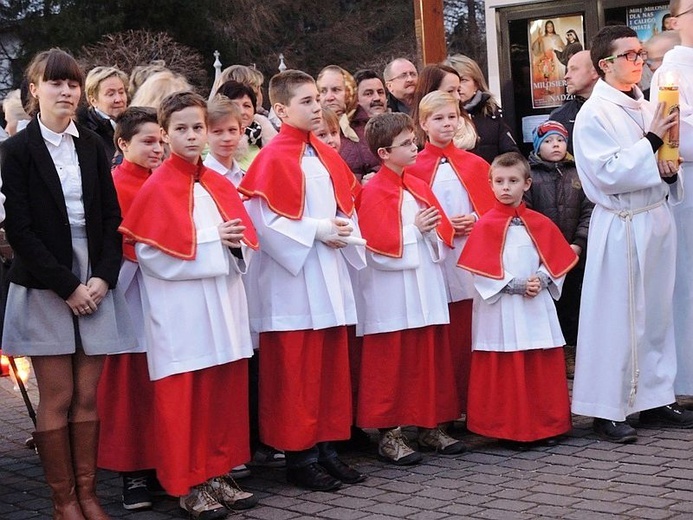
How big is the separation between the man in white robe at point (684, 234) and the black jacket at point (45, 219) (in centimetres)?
327

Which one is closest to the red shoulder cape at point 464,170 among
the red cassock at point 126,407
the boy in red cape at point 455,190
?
the boy in red cape at point 455,190

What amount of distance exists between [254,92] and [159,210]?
1.92 meters

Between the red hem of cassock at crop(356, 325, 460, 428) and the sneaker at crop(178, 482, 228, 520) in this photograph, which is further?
the red hem of cassock at crop(356, 325, 460, 428)

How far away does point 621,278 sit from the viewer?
21.3 feet

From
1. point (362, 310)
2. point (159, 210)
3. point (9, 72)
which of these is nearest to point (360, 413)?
point (362, 310)

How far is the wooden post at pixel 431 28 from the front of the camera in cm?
1038

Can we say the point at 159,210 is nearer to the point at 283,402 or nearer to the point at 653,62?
the point at 283,402

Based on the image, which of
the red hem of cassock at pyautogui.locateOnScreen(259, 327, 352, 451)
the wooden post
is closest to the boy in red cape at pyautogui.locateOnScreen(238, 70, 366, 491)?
the red hem of cassock at pyautogui.locateOnScreen(259, 327, 352, 451)

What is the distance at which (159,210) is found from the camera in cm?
544

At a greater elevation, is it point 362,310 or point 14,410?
point 362,310

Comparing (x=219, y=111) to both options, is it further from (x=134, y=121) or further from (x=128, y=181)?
(x=128, y=181)

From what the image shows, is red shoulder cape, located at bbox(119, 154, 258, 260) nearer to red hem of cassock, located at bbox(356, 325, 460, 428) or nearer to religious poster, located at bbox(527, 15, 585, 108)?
red hem of cassock, located at bbox(356, 325, 460, 428)

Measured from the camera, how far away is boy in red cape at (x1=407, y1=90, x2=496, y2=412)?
22.0 feet

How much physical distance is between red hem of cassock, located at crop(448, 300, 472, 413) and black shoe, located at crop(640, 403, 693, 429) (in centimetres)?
101
